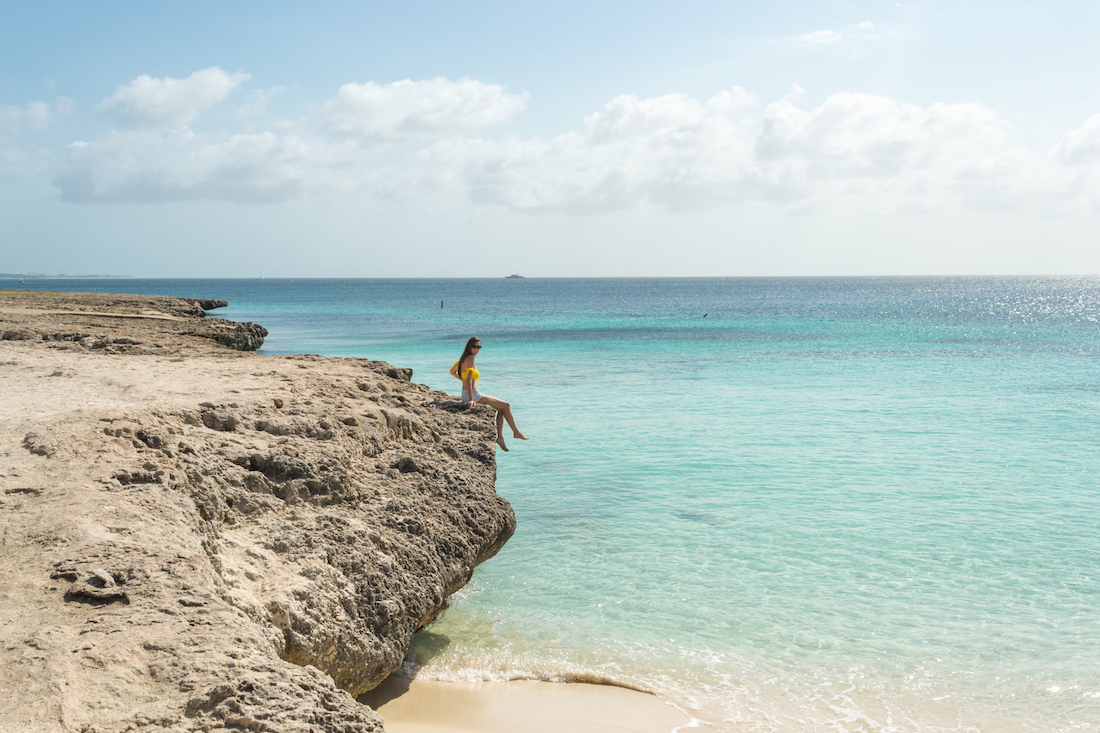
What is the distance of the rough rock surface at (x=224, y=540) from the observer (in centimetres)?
307

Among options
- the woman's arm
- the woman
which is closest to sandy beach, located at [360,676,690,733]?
the woman

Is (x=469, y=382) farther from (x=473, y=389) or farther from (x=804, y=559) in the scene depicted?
(x=804, y=559)

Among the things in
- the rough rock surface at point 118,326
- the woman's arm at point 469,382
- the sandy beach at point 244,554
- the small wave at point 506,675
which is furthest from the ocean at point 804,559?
the rough rock surface at point 118,326

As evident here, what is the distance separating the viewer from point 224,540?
4727 millimetres

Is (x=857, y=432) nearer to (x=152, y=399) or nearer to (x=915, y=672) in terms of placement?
(x=915, y=672)

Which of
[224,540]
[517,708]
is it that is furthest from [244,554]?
[517,708]

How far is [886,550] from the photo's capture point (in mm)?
8984

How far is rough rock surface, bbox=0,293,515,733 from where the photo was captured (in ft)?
10.1

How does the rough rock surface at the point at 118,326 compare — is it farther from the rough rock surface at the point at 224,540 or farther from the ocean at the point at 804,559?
the ocean at the point at 804,559

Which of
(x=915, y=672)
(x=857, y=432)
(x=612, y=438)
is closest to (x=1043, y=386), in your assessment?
(x=857, y=432)

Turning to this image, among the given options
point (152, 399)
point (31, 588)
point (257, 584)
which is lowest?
point (257, 584)

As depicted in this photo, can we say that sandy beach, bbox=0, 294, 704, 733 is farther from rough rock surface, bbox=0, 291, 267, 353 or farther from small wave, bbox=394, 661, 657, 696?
rough rock surface, bbox=0, 291, 267, 353

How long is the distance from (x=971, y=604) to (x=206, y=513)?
23.9 ft

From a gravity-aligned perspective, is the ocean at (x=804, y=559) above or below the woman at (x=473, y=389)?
below
